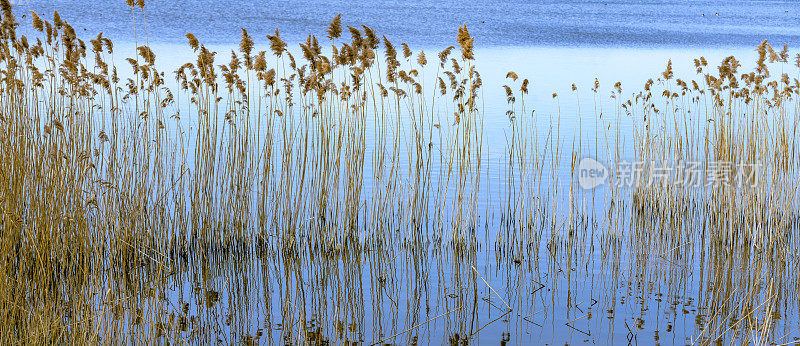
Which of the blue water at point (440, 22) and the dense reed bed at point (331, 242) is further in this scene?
the blue water at point (440, 22)

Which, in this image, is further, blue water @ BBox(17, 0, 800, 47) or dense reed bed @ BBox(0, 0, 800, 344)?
blue water @ BBox(17, 0, 800, 47)

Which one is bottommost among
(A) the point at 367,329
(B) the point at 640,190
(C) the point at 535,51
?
(A) the point at 367,329

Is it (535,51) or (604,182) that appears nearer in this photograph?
(604,182)

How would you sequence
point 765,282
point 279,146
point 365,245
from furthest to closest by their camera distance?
point 279,146 → point 365,245 → point 765,282

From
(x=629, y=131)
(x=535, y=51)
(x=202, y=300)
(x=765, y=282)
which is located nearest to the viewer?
(x=202, y=300)

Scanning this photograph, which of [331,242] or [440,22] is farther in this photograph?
[440,22]

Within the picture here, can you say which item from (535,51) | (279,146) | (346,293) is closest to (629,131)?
(279,146)

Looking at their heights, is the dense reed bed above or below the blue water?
below

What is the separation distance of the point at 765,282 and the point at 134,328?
121 inches

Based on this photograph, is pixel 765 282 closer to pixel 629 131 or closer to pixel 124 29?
pixel 629 131

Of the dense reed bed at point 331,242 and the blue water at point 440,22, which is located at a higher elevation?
the blue water at point 440,22

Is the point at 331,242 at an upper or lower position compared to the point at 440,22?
lower

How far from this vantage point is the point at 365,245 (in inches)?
176

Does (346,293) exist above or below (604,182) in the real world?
below
